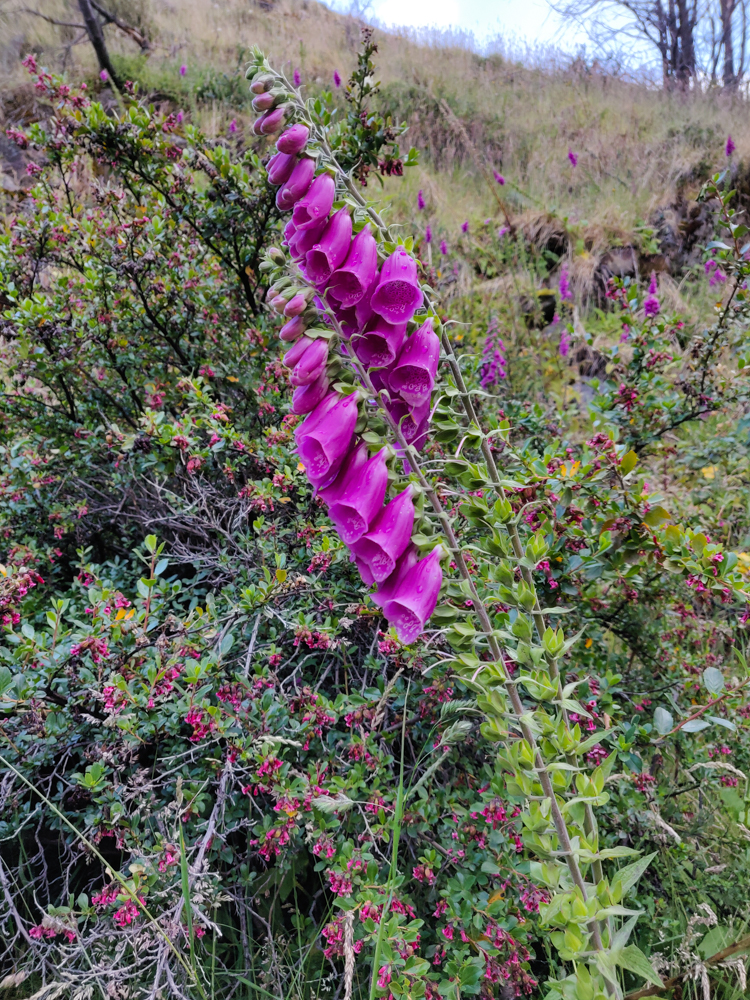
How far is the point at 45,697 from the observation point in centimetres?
145

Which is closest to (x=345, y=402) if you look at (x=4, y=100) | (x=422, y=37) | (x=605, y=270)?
(x=605, y=270)

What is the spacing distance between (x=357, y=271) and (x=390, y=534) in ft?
1.37

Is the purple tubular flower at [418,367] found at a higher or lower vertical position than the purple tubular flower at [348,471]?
higher

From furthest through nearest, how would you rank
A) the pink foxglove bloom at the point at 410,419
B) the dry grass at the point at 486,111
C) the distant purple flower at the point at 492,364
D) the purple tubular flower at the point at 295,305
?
the dry grass at the point at 486,111
the distant purple flower at the point at 492,364
the pink foxglove bloom at the point at 410,419
the purple tubular flower at the point at 295,305

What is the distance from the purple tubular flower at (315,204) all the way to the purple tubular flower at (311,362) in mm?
206

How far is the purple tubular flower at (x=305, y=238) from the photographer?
919 millimetres

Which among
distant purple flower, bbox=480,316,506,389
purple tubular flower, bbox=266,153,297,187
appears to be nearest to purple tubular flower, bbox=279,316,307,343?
purple tubular flower, bbox=266,153,297,187

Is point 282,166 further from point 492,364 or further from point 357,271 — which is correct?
point 492,364

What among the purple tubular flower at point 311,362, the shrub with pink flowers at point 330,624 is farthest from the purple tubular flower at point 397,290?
the purple tubular flower at point 311,362

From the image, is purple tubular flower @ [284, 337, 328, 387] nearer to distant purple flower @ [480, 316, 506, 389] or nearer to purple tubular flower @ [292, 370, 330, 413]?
purple tubular flower @ [292, 370, 330, 413]

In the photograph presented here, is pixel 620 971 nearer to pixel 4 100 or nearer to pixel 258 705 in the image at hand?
pixel 258 705

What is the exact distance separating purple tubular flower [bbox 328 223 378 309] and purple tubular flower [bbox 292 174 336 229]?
0.07 metres

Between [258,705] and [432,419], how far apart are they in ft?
3.04

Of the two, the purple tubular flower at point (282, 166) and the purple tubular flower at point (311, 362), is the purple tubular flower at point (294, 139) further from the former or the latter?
the purple tubular flower at point (311, 362)
